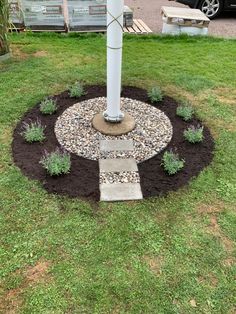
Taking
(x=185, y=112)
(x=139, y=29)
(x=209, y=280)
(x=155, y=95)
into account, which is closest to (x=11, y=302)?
(x=209, y=280)

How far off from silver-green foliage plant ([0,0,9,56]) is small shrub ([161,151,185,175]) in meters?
4.11

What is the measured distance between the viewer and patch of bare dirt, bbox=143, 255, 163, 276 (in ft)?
10.00

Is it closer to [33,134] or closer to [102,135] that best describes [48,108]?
[33,134]

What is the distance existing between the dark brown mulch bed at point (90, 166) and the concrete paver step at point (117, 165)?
0.25 ft

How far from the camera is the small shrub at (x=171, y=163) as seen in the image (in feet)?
13.1

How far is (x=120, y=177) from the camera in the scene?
3.96m

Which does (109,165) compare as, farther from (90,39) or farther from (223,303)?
(90,39)

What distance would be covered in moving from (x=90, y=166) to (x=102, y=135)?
651 mm

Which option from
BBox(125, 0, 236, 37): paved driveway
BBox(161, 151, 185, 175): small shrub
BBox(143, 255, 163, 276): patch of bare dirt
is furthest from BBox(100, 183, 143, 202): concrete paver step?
BBox(125, 0, 236, 37): paved driveway

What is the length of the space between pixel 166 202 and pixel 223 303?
3.89 ft

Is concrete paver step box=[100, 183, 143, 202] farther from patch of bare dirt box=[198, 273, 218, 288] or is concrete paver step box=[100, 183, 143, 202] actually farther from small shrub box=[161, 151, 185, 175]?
patch of bare dirt box=[198, 273, 218, 288]

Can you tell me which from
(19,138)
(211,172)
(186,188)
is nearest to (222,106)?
(211,172)

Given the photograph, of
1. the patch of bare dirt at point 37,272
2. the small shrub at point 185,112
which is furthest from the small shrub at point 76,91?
the patch of bare dirt at point 37,272

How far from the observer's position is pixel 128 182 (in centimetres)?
390
